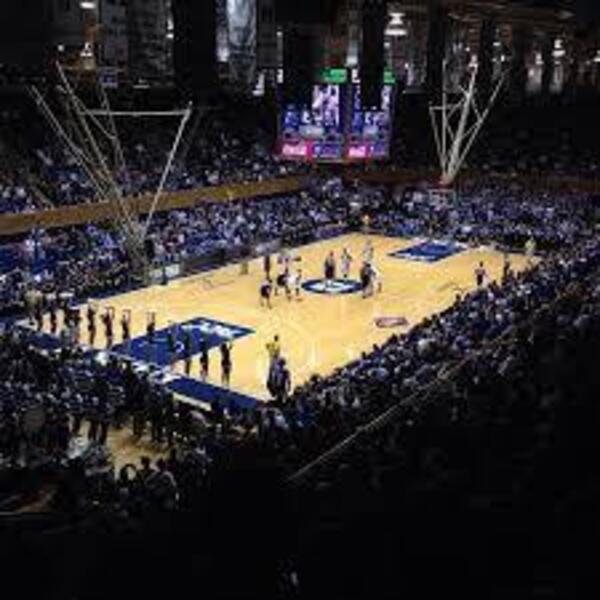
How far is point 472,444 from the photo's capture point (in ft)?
22.7

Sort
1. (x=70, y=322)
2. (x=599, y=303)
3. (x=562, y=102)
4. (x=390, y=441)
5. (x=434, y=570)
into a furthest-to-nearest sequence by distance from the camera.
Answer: (x=562, y=102) → (x=70, y=322) → (x=599, y=303) → (x=390, y=441) → (x=434, y=570)

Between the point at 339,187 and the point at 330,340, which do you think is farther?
the point at 339,187

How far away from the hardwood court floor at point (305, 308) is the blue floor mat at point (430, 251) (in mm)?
605

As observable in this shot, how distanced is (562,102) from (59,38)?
43338mm

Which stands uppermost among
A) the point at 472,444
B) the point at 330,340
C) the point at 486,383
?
the point at 472,444

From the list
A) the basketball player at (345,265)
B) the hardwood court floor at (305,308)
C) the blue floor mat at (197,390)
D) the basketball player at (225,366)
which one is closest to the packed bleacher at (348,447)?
the blue floor mat at (197,390)

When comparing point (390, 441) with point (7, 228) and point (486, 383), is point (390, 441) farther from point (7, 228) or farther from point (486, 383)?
point (7, 228)

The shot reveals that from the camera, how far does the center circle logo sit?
96.6 ft

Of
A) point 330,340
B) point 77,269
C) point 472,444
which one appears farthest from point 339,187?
point 472,444

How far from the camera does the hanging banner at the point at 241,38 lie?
13383 millimetres

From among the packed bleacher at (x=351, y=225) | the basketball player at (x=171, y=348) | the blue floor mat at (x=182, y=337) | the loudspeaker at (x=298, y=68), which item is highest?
the loudspeaker at (x=298, y=68)

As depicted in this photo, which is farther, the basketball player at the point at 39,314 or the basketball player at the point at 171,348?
the basketball player at the point at 39,314

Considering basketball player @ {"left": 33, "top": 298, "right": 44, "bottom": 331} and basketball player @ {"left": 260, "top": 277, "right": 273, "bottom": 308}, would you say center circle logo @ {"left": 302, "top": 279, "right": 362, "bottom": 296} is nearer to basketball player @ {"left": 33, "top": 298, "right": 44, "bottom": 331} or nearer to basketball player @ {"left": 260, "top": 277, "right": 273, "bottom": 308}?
basketball player @ {"left": 260, "top": 277, "right": 273, "bottom": 308}

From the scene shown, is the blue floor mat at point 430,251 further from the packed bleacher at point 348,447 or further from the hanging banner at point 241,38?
the hanging banner at point 241,38
